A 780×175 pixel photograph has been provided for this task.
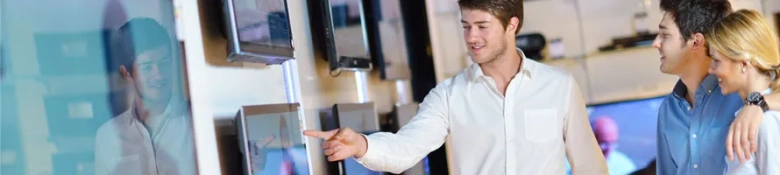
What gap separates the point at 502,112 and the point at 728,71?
697mm

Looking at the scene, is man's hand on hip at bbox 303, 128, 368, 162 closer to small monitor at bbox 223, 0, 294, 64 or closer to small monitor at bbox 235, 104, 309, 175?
small monitor at bbox 235, 104, 309, 175

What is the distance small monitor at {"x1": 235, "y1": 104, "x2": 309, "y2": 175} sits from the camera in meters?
1.82

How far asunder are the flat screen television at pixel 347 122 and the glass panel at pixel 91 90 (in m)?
1.23

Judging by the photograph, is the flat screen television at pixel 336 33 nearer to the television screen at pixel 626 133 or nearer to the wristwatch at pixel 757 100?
the wristwatch at pixel 757 100

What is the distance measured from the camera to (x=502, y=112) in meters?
2.59

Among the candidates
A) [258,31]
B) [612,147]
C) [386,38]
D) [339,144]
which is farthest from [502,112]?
[612,147]

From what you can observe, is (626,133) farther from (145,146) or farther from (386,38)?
(145,146)

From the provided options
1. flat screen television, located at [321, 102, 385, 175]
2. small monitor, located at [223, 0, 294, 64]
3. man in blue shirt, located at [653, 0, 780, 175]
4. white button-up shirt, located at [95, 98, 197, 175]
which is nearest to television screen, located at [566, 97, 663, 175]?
flat screen television, located at [321, 102, 385, 175]

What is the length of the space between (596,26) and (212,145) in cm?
348

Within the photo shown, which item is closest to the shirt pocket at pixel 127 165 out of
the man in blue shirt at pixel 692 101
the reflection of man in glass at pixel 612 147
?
the man in blue shirt at pixel 692 101

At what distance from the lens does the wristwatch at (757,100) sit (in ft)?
6.53

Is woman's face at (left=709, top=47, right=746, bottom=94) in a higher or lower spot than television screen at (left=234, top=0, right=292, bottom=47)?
lower

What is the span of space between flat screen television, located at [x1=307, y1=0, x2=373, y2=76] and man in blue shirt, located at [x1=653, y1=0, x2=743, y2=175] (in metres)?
0.96

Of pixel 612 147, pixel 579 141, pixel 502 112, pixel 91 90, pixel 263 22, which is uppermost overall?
pixel 263 22
